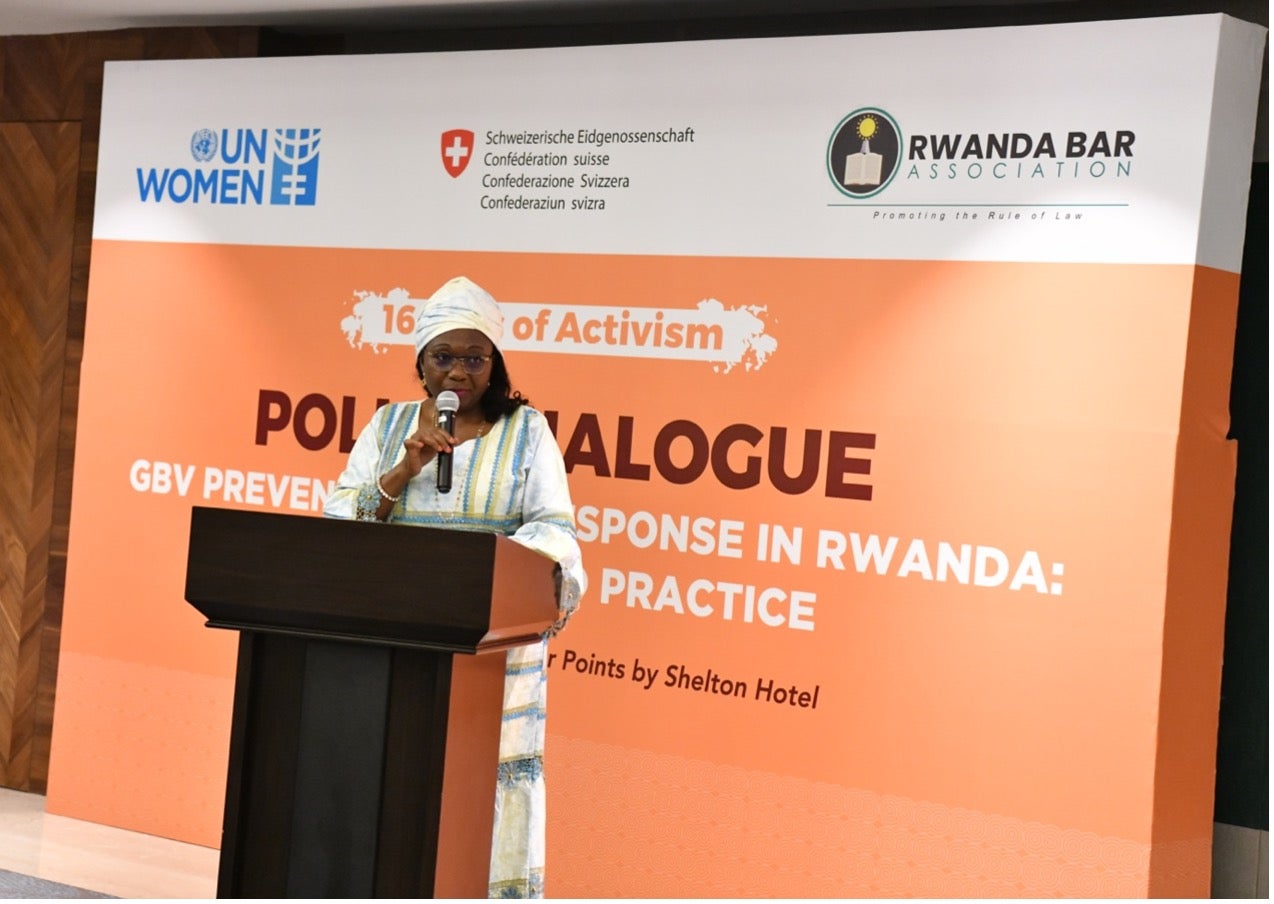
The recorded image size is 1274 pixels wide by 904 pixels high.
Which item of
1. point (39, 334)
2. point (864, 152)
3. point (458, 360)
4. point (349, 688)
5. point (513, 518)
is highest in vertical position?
point (864, 152)

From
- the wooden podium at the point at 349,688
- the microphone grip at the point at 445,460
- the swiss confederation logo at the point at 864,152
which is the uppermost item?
the swiss confederation logo at the point at 864,152

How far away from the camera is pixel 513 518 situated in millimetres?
3426


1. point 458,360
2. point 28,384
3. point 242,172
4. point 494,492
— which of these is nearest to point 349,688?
point 494,492

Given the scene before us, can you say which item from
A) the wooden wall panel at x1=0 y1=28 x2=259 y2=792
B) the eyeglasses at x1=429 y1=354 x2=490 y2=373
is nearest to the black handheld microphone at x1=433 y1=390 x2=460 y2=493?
the eyeglasses at x1=429 y1=354 x2=490 y2=373

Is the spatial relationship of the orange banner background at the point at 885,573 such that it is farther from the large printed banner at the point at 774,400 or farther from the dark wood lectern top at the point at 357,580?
the dark wood lectern top at the point at 357,580

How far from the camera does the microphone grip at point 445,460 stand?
317 cm

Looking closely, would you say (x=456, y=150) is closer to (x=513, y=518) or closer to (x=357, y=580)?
(x=513, y=518)

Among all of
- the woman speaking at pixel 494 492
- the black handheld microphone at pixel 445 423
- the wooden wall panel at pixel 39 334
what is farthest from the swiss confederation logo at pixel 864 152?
the wooden wall panel at pixel 39 334

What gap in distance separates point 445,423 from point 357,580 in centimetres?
53

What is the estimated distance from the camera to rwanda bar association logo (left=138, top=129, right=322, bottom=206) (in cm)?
538

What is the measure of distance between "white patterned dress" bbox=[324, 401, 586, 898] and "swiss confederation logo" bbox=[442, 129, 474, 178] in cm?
187

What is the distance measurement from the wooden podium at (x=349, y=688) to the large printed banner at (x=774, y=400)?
1780 mm

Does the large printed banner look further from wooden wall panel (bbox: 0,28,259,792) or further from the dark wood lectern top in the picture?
the dark wood lectern top

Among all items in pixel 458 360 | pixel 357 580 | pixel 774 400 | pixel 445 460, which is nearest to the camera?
pixel 357 580
